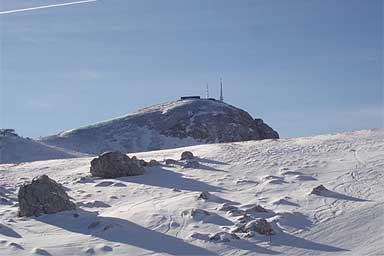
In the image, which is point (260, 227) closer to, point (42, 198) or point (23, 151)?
point (42, 198)

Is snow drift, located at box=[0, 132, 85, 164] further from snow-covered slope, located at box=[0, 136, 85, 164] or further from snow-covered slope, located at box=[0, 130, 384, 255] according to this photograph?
snow-covered slope, located at box=[0, 130, 384, 255]

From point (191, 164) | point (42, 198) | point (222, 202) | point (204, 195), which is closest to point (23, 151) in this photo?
point (191, 164)

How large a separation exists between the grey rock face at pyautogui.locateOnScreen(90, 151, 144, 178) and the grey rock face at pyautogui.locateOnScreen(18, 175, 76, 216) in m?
3.77

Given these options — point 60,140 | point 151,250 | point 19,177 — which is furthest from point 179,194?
point 60,140

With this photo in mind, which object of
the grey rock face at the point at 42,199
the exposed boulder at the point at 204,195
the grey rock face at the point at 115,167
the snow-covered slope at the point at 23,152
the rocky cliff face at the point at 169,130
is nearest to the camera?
the grey rock face at the point at 42,199

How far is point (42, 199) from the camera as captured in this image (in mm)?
13898

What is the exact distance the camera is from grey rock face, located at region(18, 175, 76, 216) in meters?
13.8

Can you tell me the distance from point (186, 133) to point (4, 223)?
56238 millimetres

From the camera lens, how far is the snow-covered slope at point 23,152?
126ft

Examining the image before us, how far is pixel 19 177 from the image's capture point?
19.7m

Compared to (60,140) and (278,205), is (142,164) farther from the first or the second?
(60,140)

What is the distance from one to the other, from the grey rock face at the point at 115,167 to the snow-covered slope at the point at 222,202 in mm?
395

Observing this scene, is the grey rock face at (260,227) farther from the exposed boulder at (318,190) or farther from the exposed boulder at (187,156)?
the exposed boulder at (187,156)

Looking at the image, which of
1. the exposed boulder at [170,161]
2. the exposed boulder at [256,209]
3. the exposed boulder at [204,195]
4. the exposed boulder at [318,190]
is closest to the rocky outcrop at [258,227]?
the exposed boulder at [256,209]
